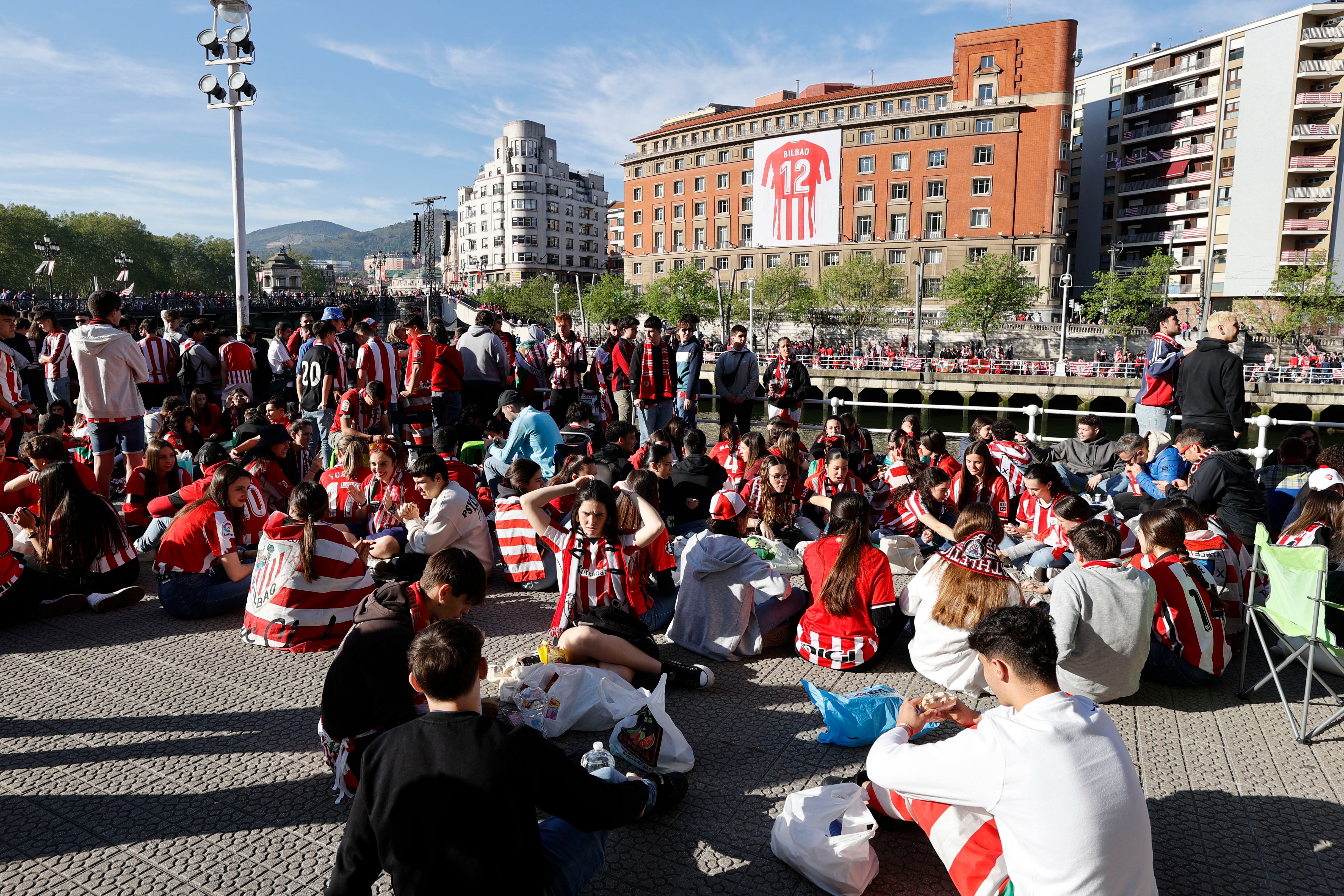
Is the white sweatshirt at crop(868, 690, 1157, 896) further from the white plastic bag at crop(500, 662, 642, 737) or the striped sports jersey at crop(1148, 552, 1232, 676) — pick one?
the striped sports jersey at crop(1148, 552, 1232, 676)

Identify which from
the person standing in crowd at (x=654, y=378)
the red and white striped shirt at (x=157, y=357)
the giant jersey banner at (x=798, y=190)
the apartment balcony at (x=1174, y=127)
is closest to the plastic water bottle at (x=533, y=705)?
the person standing in crowd at (x=654, y=378)

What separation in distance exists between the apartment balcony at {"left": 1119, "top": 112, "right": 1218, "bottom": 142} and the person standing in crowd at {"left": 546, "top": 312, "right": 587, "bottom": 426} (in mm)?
60878

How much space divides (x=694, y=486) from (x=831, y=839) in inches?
168

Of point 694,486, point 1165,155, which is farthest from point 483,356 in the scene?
point 1165,155

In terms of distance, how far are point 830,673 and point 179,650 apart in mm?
3916

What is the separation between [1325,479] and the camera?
5.72 metres

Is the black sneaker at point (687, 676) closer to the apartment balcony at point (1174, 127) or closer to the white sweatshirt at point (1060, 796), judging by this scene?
the white sweatshirt at point (1060, 796)

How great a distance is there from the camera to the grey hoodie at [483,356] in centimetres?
998

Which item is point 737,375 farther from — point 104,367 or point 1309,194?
point 1309,194

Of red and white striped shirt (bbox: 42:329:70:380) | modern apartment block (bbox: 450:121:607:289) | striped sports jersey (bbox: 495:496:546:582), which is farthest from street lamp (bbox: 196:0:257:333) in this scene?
modern apartment block (bbox: 450:121:607:289)

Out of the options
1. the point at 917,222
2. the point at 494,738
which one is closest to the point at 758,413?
the point at 917,222

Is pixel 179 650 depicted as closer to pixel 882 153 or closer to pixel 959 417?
pixel 959 417

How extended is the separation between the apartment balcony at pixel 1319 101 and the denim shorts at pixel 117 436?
6420 centimetres

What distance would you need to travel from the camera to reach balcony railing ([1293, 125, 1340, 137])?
159 feet
